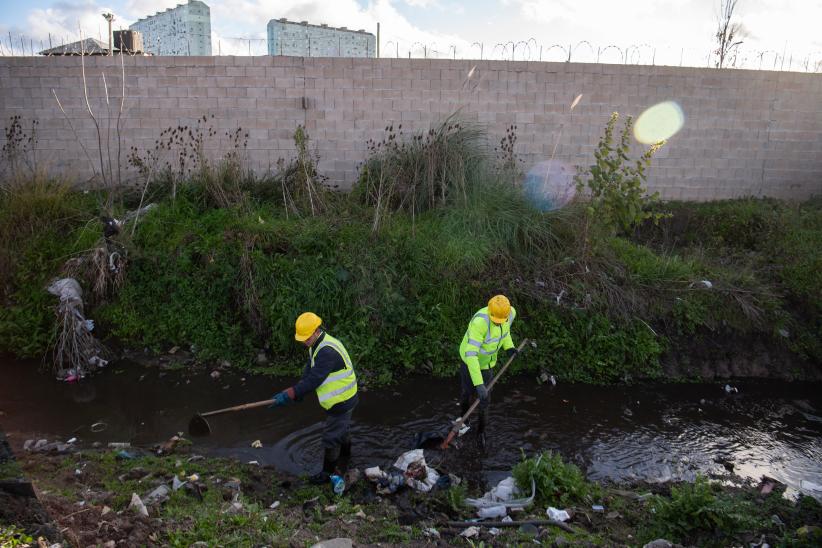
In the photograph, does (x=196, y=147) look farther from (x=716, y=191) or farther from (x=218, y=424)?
(x=716, y=191)

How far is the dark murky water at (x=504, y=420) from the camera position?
17.0ft

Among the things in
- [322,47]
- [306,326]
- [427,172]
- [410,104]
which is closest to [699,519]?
[306,326]

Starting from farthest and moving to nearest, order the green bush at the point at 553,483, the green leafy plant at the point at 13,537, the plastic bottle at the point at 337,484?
the plastic bottle at the point at 337,484
the green bush at the point at 553,483
the green leafy plant at the point at 13,537

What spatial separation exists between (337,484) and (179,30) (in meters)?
10.2

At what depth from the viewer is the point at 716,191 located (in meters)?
10.1

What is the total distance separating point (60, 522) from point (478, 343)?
3.46 m

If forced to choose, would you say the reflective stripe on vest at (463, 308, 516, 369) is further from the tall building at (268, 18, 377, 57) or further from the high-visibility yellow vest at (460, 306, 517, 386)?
the tall building at (268, 18, 377, 57)

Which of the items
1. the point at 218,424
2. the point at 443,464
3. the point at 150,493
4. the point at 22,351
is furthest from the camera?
the point at 22,351

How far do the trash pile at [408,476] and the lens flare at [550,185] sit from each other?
15.0 feet

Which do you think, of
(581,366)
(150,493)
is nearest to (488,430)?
(581,366)

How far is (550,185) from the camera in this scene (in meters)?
9.24

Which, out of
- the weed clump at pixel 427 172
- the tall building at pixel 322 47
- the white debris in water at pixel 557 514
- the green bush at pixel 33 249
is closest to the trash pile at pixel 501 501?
the white debris in water at pixel 557 514

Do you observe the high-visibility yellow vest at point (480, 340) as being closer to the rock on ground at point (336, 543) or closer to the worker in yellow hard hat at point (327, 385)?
the worker in yellow hard hat at point (327, 385)

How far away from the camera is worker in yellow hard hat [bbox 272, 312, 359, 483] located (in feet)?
14.9
